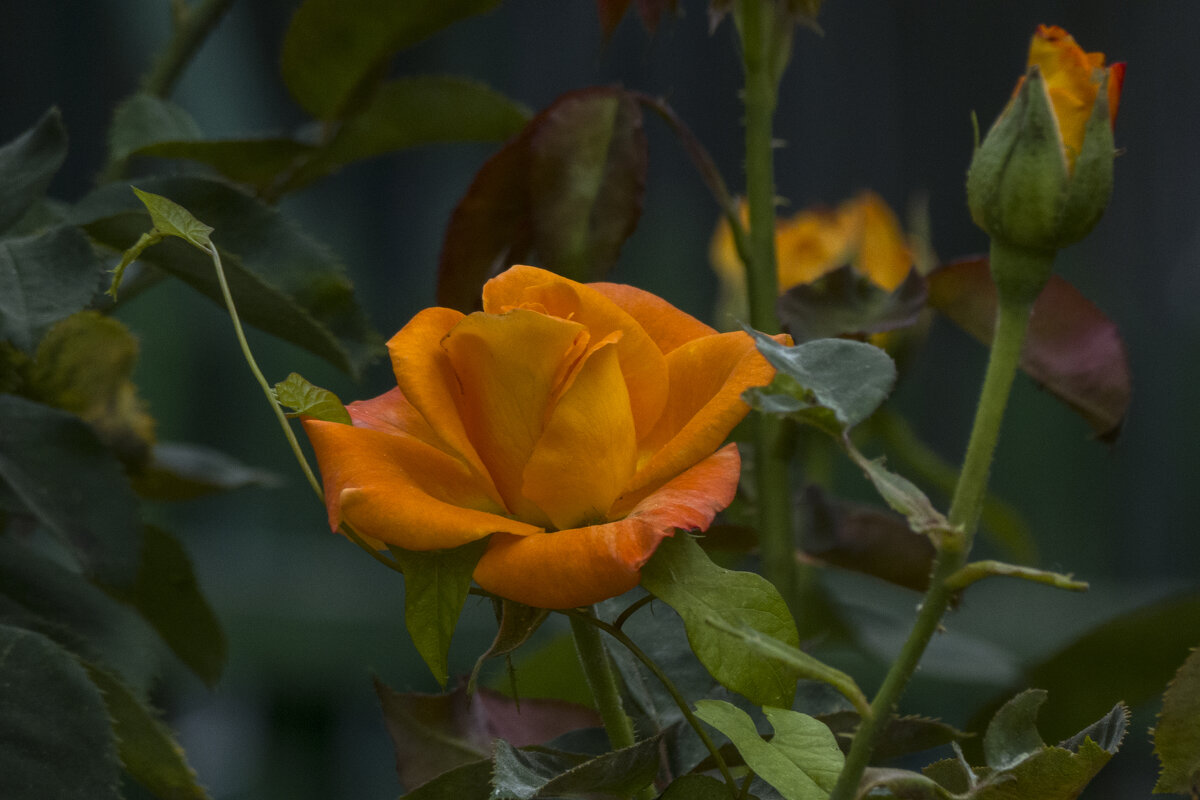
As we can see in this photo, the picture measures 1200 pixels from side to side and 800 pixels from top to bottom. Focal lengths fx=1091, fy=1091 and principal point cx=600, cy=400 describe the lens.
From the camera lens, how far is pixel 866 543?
39 centimetres

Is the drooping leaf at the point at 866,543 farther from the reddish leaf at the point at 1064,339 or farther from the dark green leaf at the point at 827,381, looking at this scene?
the dark green leaf at the point at 827,381

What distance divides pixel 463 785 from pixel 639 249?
3.22 ft

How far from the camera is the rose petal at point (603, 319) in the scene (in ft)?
0.67

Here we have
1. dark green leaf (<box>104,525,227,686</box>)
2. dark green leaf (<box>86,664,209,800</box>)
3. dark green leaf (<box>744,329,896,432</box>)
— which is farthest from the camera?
dark green leaf (<box>104,525,227,686</box>)

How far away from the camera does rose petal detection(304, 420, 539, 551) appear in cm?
18

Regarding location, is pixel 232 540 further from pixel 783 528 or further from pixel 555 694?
pixel 783 528

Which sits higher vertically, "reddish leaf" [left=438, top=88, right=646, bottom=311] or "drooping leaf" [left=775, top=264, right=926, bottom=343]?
"reddish leaf" [left=438, top=88, right=646, bottom=311]

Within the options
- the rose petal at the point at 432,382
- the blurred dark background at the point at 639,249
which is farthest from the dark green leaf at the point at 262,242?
the blurred dark background at the point at 639,249

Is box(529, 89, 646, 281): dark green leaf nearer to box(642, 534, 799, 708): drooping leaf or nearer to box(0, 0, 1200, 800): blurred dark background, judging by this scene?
box(642, 534, 799, 708): drooping leaf

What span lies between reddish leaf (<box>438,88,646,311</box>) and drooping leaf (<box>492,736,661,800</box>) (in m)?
0.17

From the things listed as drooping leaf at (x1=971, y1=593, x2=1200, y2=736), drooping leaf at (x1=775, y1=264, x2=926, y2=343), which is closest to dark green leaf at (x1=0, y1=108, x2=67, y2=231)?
drooping leaf at (x1=775, y1=264, x2=926, y2=343)

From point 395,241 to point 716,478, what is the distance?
115cm

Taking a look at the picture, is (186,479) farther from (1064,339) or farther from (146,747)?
(1064,339)

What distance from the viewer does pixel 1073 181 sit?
204mm
